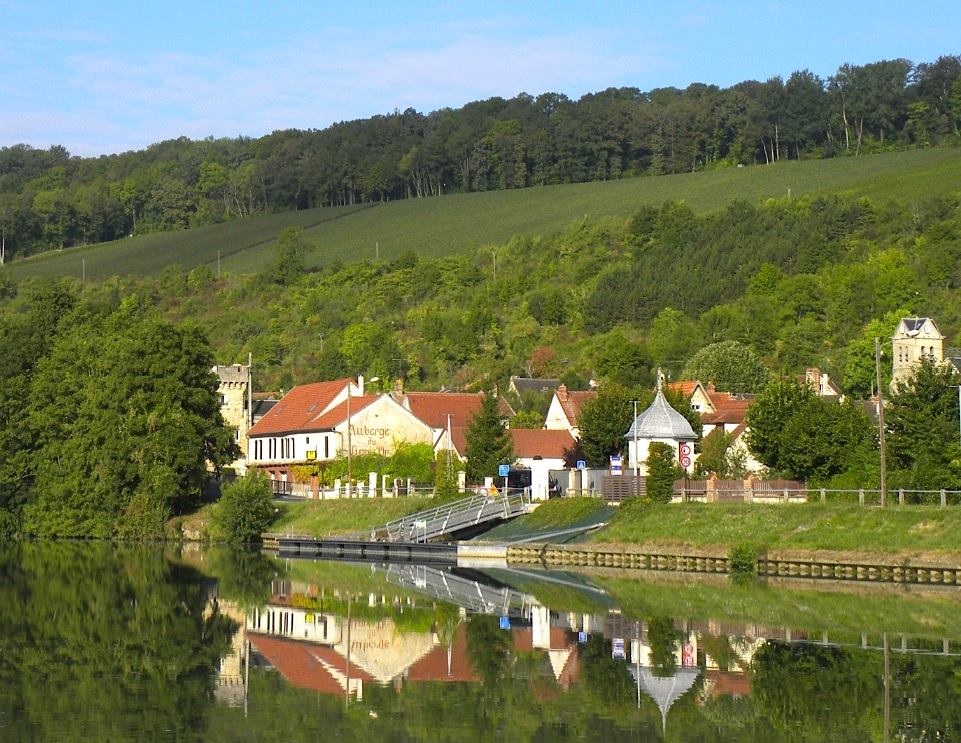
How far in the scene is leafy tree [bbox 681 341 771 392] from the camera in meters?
111

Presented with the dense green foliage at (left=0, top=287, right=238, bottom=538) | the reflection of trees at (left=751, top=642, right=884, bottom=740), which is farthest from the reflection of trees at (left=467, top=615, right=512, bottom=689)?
the dense green foliage at (left=0, top=287, right=238, bottom=538)

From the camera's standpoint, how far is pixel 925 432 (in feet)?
196

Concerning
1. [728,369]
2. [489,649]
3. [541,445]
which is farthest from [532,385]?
[489,649]

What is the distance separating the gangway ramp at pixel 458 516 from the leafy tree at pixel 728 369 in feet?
142

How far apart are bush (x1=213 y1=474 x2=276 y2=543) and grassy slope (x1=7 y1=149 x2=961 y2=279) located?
90.1 m

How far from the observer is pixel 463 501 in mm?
69125

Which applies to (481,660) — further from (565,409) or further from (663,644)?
(565,409)

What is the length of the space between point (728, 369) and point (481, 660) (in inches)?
3093

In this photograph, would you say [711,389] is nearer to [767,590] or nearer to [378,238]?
[767,590]

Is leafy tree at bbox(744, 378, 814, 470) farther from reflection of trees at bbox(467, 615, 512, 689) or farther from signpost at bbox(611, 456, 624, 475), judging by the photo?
reflection of trees at bbox(467, 615, 512, 689)

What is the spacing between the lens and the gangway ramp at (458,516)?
67.1m

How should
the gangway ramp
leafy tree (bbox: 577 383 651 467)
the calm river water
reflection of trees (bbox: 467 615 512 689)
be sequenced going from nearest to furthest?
the calm river water < reflection of trees (bbox: 467 615 512 689) < the gangway ramp < leafy tree (bbox: 577 383 651 467)

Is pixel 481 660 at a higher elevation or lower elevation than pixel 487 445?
lower

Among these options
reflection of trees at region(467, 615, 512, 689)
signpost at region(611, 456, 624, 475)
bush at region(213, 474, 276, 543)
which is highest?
signpost at region(611, 456, 624, 475)
